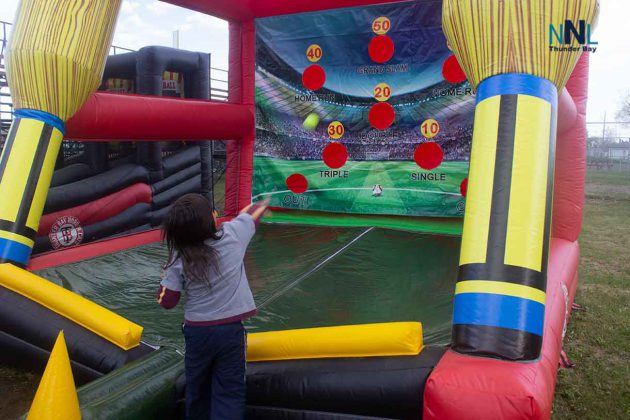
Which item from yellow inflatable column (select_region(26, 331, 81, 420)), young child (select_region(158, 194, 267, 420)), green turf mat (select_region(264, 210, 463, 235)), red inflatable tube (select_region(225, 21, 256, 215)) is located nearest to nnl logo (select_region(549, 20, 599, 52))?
young child (select_region(158, 194, 267, 420))

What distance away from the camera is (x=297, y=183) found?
4.57 m

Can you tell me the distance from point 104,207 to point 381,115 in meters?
2.50

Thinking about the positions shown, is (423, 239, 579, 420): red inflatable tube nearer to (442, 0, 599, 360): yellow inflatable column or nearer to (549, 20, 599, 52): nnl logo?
(442, 0, 599, 360): yellow inflatable column

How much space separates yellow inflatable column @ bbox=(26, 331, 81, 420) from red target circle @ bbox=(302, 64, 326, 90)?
335cm

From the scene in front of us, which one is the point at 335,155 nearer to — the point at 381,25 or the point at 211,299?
the point at 381,25

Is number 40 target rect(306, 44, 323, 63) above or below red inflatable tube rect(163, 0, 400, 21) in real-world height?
below

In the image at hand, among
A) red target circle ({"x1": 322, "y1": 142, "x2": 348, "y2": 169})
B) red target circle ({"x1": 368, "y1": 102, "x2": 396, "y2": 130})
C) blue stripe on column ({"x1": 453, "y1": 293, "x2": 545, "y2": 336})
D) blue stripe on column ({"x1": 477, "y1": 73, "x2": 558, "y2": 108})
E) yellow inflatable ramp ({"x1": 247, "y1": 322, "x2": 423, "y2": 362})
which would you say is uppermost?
red target circle ({"x1": 368, "y1": 102, "x2": 396, "y2": 130})

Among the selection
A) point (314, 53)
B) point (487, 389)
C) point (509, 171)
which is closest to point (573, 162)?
point (509, 171)

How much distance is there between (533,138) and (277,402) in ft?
3.91

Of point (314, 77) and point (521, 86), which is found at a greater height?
point (314, 77)

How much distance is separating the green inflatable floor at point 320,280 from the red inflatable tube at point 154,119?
34.3 inches

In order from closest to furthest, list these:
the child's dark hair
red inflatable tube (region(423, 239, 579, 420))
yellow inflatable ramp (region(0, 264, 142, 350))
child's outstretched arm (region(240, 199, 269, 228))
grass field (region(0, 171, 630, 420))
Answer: red inflatable tube (region(423, 239, 579, 420))
the child's dark hair
child's outstretched arm (region(240, 199, 269, 228))
yellow inflatable ramp (region(0, 264, 142, 350))
grass field (region(0, 171, 630, 420))

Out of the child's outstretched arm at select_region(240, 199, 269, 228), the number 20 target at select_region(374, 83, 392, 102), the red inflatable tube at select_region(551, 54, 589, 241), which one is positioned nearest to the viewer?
the child's outstretched arm at select_region(240, 199, 269, 228)

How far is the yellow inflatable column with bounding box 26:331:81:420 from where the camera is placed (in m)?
1.37
